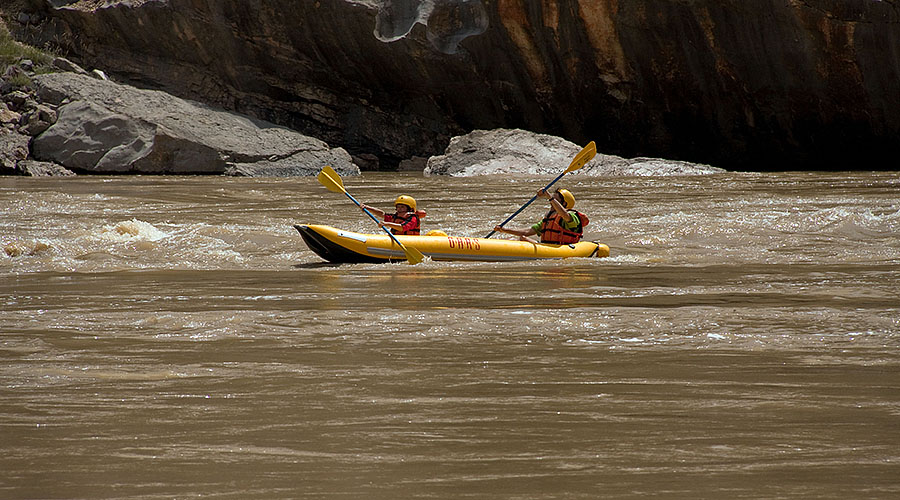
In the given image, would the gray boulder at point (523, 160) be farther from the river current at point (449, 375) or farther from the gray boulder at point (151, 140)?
the river current at point (449, 375)

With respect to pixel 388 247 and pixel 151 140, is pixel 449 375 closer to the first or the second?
pixel 388 247

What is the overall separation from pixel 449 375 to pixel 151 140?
1563 cm

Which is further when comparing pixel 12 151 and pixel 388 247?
pixel 12 151

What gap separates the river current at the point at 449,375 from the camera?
2.60m

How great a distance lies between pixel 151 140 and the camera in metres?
18.2

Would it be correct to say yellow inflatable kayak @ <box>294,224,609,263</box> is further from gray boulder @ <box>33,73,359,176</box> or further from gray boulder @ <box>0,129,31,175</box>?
gray boulder @ <box>0,129,31,175</box>

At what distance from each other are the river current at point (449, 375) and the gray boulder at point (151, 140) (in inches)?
397

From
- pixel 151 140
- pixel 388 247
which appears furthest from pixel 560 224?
pixel 151 140

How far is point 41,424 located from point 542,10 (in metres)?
17.8

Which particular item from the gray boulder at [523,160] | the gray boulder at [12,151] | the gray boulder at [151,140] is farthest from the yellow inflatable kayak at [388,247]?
the gray boulder at [12,151]

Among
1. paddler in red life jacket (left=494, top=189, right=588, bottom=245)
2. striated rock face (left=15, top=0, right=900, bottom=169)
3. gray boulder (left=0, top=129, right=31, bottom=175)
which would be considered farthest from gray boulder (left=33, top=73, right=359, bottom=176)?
paddler in red life jacket (left=494, top=189, right=588, bottom=245)

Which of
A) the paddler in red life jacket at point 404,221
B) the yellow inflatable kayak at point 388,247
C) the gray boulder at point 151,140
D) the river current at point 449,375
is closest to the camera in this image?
the river current at point 449,375

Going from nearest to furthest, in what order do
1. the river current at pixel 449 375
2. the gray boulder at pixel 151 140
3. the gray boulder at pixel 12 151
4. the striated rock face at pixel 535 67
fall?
1. the river current at pixel 449 375
2. the gray boulder at pixel 12 151
3. the gray boulder at pixel 151 140
4. the striated rock face at pixel 535 67

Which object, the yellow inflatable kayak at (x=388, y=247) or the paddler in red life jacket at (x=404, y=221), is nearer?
the yellow inflatable kayak at (x=388, y=247)
